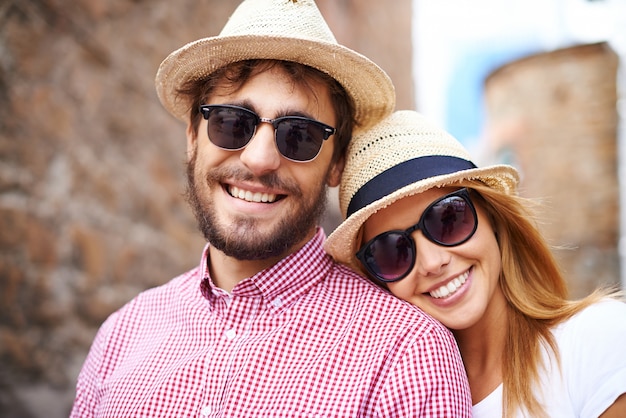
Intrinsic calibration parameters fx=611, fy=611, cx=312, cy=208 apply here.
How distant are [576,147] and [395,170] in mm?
14983

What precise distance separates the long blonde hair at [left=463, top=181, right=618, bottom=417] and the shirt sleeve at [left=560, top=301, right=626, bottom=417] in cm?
7

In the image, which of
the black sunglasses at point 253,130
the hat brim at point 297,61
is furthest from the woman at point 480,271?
the black sunglasses at point 253,130

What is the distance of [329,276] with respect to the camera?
2248 mm

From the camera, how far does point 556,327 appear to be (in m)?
2.10

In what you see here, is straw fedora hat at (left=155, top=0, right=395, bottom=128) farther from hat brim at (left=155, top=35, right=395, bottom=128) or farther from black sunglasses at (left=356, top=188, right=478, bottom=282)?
black sunglasses at (left=356, top=188, right=478, bottom=282)

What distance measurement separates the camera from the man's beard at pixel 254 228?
2115 millimetres

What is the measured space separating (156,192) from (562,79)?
47.4 ft

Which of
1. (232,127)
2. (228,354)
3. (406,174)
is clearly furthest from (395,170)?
(228,354)

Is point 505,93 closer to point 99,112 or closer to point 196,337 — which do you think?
point 99,112

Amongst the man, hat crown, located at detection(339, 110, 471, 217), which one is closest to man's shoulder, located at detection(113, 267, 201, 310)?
the man

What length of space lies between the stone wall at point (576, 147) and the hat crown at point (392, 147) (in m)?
13.2

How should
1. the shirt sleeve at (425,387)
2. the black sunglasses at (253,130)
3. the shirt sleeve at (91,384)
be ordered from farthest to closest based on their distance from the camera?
the shirt sleeve at (91,384)
the black sunglasses at (253,130)
the shirt sleeve at (425,387)

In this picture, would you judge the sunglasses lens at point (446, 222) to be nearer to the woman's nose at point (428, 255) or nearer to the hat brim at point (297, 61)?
the woman's nose at point (428, 255)

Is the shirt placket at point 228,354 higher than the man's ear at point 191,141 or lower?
lower
